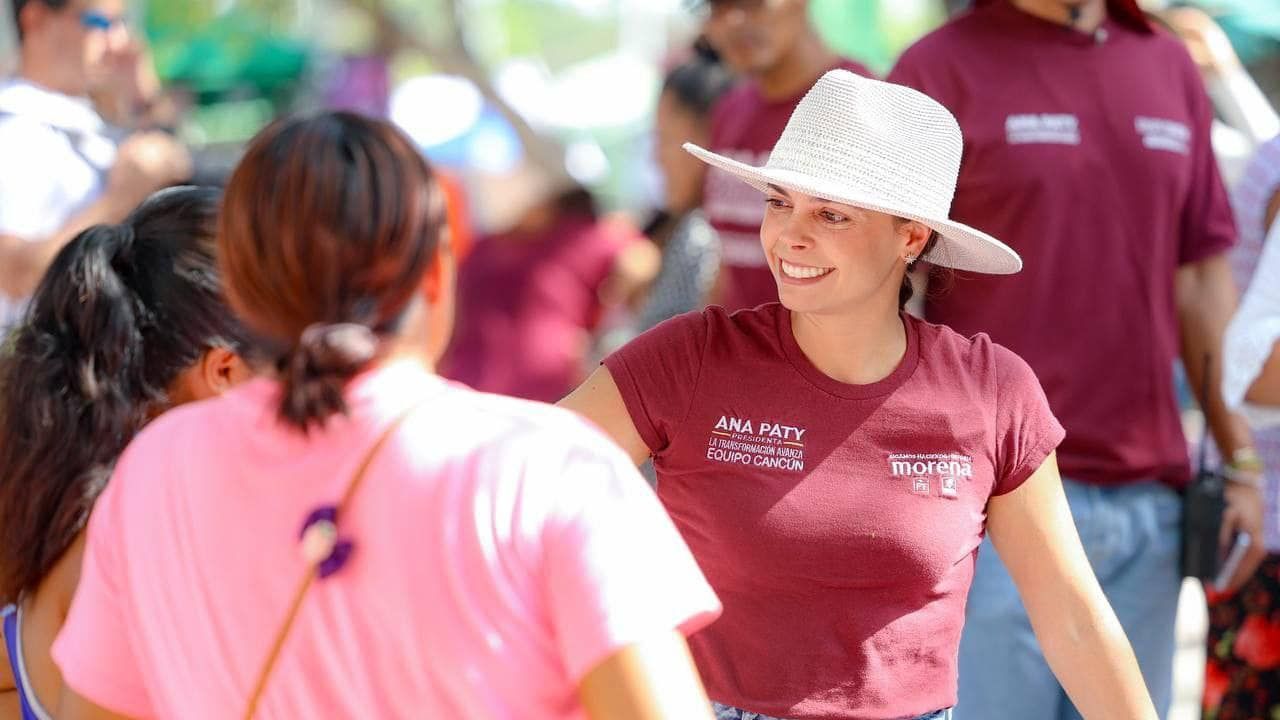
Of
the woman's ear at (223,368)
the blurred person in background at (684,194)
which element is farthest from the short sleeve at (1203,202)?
the woman's ear at (223,368)

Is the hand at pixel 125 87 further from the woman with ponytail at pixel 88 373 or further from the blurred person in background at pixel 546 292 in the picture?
the woman with ponytail at pixel 88 373

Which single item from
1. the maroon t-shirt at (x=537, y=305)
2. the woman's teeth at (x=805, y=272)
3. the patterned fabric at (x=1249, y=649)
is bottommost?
the maroon t-shirt at (x=537, y=305)

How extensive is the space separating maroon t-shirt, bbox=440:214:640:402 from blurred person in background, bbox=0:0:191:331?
75.8 inches

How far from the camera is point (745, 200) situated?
168 inches

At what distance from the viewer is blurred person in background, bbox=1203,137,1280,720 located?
3.13m

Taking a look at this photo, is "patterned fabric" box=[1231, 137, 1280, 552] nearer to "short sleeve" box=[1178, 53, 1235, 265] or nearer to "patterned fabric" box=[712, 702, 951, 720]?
"short sleeve" box=[1178, 53, 1235, 265]

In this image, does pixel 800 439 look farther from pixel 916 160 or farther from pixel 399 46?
pixel 399 46

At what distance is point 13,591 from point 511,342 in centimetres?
385

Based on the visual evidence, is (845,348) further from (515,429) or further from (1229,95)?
(1229,95)

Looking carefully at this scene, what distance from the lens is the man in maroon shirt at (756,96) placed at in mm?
4188

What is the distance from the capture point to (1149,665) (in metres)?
3.35

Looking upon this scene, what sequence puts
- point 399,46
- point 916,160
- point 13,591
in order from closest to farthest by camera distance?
point 13,591
point 916,160
point 399,46

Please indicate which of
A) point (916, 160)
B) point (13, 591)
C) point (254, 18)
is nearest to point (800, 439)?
point (916, 160)

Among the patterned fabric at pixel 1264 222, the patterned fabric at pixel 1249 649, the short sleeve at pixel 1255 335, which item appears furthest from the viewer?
the patterned fabric at pixel 1249 649
